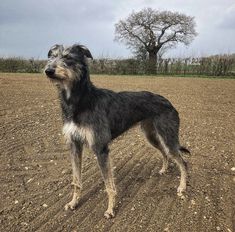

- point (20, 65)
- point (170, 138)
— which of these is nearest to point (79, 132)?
point (170, 138)

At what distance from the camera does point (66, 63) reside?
492 cm

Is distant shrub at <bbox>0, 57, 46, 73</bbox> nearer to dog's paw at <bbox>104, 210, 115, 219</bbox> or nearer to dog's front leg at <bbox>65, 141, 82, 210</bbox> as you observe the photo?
dog's front leg at <bbox>65, 141, 82, 210</bbox>

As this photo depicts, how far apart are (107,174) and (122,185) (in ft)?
3.82

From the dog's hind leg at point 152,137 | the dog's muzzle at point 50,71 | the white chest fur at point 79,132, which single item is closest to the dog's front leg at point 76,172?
the white chest fur at point 79,132

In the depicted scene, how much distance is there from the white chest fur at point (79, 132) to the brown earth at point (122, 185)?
1158 millimetres

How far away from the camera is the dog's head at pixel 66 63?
482 centimetres

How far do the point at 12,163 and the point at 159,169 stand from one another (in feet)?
9.55

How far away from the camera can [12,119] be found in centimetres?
1045

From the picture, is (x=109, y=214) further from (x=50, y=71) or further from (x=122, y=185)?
(x=50, y=71)

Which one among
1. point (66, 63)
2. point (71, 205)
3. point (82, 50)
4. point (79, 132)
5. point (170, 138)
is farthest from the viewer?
point (170, 138)

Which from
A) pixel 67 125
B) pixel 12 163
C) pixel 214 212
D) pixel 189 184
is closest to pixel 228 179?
pixel 189 184

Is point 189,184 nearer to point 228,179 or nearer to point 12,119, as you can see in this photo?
point 228,179

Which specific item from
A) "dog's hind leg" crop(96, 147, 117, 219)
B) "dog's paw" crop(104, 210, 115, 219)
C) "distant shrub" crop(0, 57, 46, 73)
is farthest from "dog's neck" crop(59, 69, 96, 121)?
"distant shrub" crop(0, 57, 46, 73)

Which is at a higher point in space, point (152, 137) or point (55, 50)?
point (55, 50)
